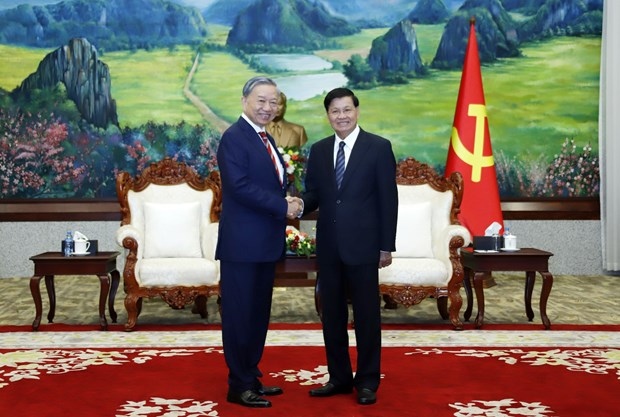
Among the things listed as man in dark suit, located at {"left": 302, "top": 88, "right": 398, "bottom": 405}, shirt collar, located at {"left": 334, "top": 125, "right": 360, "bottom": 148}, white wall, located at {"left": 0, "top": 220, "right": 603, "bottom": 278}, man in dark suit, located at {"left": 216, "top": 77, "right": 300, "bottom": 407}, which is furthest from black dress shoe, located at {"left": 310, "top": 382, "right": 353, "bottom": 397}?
white wall, located at {"left": 0, "top": 220, "right": 603, "bottom": 278}

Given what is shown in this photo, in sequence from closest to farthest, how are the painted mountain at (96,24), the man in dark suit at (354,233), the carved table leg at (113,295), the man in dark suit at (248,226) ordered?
the man in dark suit at (248,226) < the man in dark suit at (354,233) < the carved table leg at (113,295) < the painted mountain at (96,24)

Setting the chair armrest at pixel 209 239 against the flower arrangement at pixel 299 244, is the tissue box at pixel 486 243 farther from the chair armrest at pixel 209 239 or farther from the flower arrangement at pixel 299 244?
the chair armrest at pixel 209 239

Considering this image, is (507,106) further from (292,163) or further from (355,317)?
(355,317)

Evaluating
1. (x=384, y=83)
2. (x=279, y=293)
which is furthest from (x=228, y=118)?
(x=279, y=293)

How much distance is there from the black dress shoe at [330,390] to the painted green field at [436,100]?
6627mm

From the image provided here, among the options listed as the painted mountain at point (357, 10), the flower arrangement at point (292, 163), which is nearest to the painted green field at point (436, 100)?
the painted mountain at point (357, 10)

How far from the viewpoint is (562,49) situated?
36.6ft

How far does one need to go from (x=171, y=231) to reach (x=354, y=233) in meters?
3.32

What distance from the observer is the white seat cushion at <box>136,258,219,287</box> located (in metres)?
6.91

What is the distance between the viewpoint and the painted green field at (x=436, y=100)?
11.0 meters

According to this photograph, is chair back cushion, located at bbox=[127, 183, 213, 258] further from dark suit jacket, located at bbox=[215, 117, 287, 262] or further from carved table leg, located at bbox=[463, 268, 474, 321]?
dark suit jacket, located at bbox=[215, 117, 287, 262]

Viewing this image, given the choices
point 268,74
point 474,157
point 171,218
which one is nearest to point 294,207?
point 171,218

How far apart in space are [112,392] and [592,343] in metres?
3.22

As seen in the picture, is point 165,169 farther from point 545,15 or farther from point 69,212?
point 545,15
